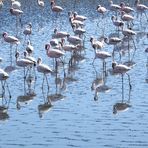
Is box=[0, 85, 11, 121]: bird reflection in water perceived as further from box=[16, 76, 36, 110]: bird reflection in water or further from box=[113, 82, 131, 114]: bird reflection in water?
box=[113, 82, 131, 114]: bird reflection in water

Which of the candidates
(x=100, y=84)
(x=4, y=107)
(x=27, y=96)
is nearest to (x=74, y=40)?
(x=100, y=84)

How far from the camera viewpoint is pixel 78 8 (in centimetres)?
3594

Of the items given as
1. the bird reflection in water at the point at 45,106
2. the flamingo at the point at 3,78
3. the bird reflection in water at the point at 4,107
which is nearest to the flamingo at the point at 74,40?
the flamingo at the point at 3,78

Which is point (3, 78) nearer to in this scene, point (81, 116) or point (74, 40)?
point (81, 116)

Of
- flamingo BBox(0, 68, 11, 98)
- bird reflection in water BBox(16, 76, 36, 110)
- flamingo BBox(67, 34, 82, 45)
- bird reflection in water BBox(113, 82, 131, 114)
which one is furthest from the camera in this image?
flamingo BBox(67, 34, 82, 45)

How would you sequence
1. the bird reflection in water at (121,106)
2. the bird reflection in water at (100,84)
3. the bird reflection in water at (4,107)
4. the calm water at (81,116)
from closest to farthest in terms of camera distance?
the calm water at (81,116) → the bird reflection in water at (4,107) → the bird reflection in water at (121,106) → the bird reflection in water at (100,84)

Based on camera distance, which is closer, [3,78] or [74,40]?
[3,78]

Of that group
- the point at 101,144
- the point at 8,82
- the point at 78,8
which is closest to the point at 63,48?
the point at 8,82

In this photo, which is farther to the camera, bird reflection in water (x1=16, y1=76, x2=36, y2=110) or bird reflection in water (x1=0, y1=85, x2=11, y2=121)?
bird reflection in water (x1=16, y1=76, x2=36, y2=110)

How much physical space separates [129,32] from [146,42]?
169 cm

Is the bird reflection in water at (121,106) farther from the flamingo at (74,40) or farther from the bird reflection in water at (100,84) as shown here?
the flamingo at (74,40)

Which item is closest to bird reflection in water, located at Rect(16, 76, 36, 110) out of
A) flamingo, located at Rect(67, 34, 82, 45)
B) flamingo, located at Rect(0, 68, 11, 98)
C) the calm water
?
the calm water

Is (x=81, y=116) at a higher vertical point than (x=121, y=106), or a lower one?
lower

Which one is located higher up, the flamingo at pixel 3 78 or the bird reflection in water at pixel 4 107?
the flamingo at pixel 3 78
